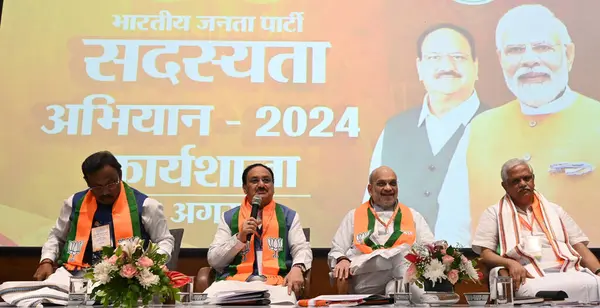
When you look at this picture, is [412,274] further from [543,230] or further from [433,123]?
[433,123]

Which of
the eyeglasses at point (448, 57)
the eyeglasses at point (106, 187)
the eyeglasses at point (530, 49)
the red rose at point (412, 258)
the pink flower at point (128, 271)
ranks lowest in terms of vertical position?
the pink flower at point (128, 271)

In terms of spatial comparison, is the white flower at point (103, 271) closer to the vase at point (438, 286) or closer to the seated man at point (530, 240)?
the vase at point (438, 286)

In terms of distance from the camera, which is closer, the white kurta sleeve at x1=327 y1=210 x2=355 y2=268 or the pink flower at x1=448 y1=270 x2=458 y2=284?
the pink flower at x1=448 y1=270 x2=458 y2=284

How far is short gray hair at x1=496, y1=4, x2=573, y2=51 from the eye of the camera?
16.7 ft

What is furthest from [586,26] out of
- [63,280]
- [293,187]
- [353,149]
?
[63,280]

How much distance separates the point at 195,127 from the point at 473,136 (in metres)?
2.12

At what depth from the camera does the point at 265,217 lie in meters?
4.24

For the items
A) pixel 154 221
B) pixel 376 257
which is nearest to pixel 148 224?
pixel 154 221

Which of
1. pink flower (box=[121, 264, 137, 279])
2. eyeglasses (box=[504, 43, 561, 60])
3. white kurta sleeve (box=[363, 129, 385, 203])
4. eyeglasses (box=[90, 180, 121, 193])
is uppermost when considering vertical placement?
eyeglasses (box=[504, 43, 561, 60])

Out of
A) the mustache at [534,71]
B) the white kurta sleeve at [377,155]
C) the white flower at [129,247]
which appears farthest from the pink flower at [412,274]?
the mustache at [534,71]

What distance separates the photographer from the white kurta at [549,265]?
3674 mm

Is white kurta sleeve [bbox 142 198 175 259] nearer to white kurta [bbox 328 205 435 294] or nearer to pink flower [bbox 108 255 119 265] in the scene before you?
white kurta [bbox 328 205 435 294]

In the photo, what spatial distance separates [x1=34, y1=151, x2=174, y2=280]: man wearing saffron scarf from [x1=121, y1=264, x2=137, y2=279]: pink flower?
1.27 metres

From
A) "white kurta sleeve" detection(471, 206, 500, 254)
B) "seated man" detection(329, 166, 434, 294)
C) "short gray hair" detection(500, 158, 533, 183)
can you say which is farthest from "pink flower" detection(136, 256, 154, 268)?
"short gray hair" detection(500, 158, 533, 183)
